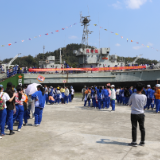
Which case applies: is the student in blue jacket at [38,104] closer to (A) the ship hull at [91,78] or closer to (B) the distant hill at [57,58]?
(A) the ship hull at [91,78]

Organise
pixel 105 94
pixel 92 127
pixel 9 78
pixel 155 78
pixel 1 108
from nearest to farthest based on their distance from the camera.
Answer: pixel 1 108
pixel 92 127
pixel 105 94
pixel 9 78
pixel 155 78

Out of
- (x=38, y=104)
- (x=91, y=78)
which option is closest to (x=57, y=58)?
(x=91, y=78)

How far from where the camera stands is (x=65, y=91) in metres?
17.2

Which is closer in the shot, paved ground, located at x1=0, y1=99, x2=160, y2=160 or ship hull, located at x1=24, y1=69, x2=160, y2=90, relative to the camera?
paved ground, located at x1=0, y1=99, x2=160, y2=160

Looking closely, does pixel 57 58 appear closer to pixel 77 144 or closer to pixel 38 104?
pixel 38 104

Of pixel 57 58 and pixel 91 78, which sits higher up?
pixel 57 58

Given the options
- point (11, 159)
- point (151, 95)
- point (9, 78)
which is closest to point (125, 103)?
point (151, 95)

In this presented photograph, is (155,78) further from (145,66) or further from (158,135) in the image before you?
(158,135)

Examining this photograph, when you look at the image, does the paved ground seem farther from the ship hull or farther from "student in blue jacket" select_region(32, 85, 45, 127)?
the ship hull

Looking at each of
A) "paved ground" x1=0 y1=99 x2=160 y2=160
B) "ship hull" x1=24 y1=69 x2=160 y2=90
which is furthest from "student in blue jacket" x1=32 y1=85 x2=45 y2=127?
"ship hull" x1=24 y1=69 x2=160 y2=90

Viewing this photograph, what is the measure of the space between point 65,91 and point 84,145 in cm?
1213

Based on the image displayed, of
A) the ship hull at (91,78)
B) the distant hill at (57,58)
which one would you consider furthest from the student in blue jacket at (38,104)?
the distant hill at (57,58)

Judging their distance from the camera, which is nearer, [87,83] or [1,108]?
[1,108]

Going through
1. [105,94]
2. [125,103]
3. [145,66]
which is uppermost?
[145,66]
